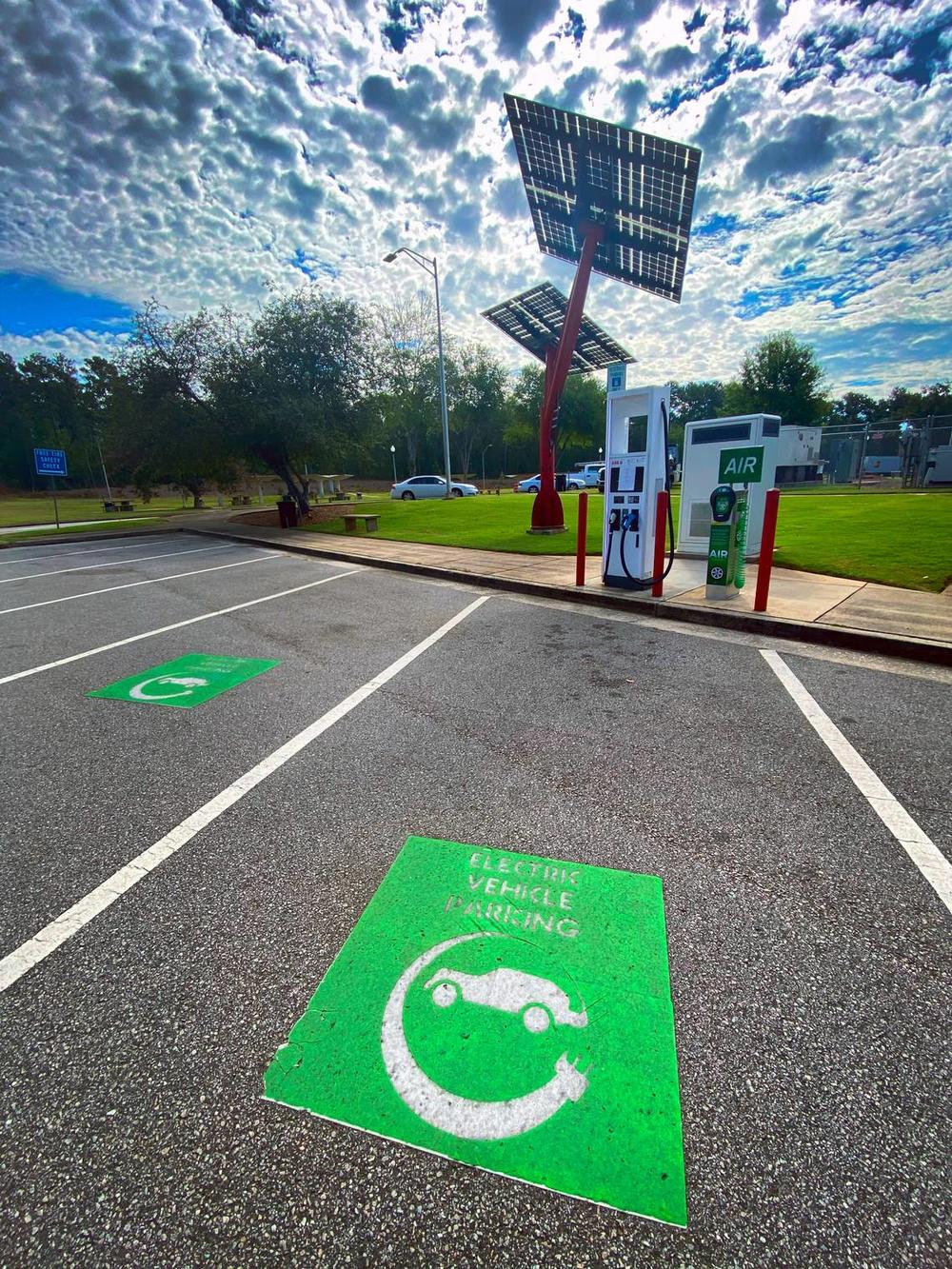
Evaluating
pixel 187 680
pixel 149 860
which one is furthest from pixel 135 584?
pixel 149 860

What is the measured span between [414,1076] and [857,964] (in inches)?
61.3

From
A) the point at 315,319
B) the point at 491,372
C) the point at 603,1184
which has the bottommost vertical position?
the point at 603,1184

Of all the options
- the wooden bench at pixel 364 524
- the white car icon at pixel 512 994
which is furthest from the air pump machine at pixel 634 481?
the wooden bench at pixel 364 524

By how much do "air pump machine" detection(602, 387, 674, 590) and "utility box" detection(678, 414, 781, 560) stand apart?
3.46ft

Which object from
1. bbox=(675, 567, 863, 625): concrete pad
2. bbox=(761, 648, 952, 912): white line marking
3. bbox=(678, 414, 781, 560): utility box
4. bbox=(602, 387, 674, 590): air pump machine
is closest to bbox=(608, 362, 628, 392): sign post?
bbox=(602, 387, 674, 590): air pump machine

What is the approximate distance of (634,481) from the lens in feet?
25.2

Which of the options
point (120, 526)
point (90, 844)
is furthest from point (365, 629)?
point (120, 526)

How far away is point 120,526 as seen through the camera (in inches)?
898

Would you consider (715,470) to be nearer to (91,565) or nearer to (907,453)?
(91,565)

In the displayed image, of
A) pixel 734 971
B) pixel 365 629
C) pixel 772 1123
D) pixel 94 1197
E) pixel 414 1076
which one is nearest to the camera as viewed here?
pixel 94 1197

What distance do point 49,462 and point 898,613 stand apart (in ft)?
87.7

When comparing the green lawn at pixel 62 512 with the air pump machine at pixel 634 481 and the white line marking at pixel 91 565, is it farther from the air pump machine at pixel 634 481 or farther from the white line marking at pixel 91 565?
the air pump machine at pixel 634 481

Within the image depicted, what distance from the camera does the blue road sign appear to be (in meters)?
21.5

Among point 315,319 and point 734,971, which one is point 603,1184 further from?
point 315,319
